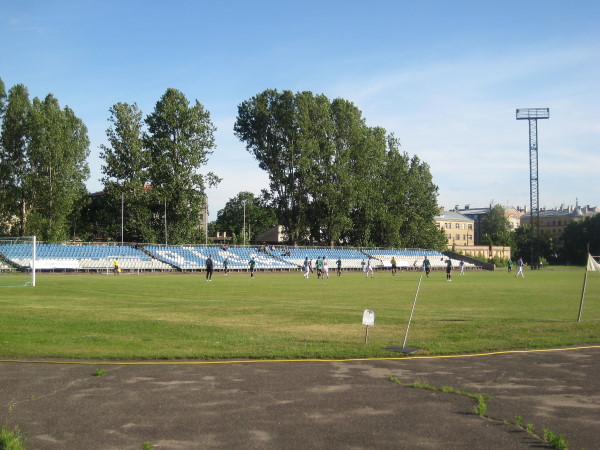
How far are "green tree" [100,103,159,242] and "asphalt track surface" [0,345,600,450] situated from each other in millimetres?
61066

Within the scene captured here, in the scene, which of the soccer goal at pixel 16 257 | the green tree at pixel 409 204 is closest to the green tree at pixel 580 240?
the green tree at pixel 409 204

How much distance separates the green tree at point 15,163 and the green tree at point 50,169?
0.79 meters

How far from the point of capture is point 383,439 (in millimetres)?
6961

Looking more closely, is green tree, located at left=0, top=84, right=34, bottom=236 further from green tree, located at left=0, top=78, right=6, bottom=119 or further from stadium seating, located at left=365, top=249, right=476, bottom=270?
stadium seating, located at left=365, top=249, right=476, bottom=270

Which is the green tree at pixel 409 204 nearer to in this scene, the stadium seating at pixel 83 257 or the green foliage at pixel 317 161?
the green foliage at pixel 317 161

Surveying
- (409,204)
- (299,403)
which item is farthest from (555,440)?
(409,204)

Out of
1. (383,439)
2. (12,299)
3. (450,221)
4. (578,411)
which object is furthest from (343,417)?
(450,221)

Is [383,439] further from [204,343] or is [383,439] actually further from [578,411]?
[204,343]

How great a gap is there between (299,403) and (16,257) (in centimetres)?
4752

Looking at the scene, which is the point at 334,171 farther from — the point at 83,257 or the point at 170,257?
the point at 83,257

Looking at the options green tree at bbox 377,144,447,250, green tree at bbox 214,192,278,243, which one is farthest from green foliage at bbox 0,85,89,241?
green tree at bbox 214,192,278,243

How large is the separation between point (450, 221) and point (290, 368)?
579 feet

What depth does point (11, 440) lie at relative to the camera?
6648 mm

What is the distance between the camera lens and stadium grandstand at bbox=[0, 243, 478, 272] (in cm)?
5528
